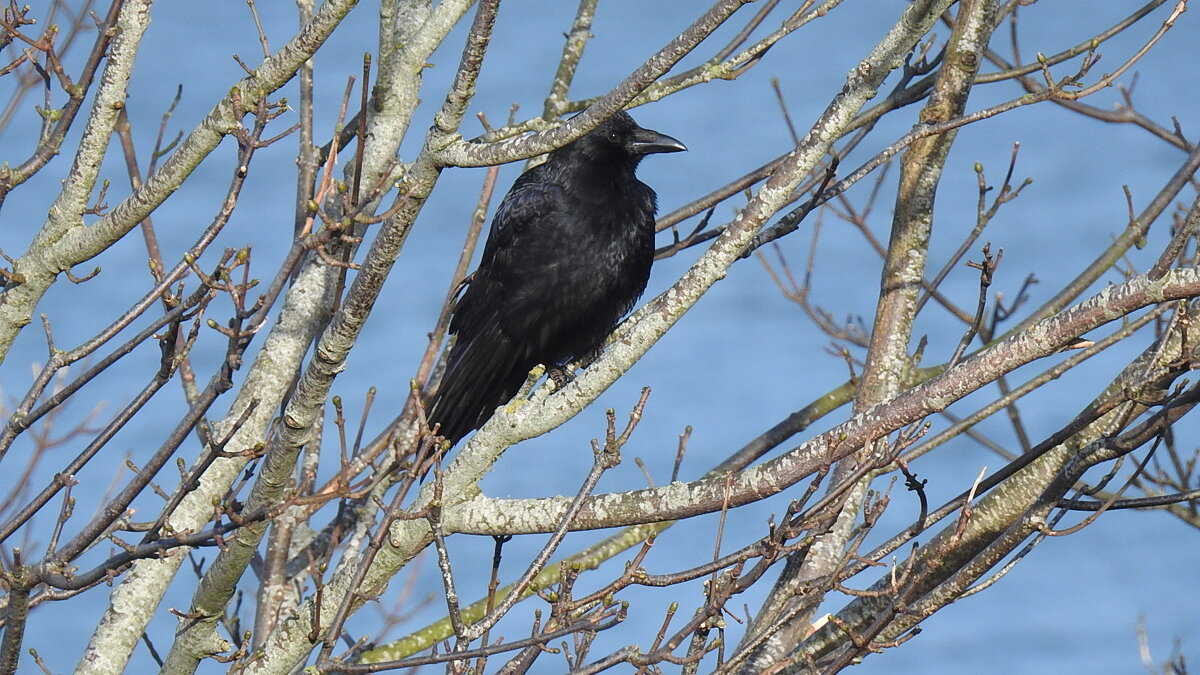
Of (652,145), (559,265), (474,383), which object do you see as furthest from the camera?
(652,145)

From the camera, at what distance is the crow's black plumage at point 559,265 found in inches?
196

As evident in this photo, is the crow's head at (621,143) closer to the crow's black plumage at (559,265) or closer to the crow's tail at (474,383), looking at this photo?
the crow's black plumage at (559,265)

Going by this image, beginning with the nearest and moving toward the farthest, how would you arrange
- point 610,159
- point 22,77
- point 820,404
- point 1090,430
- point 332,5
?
1. point 332,5
2. point 1090,430
3. point 820,404
4. point 22,77
5. point 610,159

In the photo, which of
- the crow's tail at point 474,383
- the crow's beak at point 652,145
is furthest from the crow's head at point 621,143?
the crow's tail at point 474,383

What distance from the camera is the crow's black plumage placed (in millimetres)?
4977

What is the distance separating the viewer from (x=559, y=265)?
5.00 m

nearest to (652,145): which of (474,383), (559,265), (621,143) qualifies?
(621,143)

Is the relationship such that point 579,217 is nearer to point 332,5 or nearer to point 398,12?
point 398,12

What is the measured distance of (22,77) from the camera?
4883mm

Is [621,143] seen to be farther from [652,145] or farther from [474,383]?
[474,383]

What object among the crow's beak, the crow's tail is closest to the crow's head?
the crow's beak

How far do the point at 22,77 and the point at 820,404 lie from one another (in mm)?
2945

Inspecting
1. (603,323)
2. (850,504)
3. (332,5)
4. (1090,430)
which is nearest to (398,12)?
(332,5)

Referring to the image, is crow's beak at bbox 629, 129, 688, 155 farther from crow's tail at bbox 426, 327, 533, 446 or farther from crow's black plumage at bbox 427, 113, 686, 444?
crow's tail at bbox 426, 327, 533, 446
